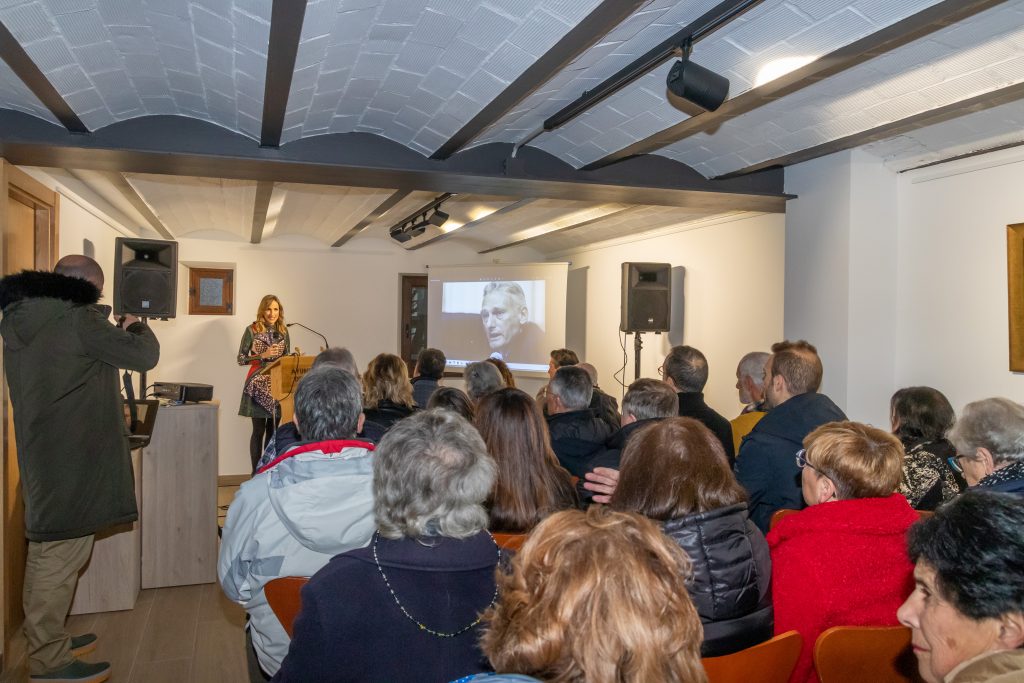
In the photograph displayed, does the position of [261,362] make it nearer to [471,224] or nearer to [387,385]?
[471,224]

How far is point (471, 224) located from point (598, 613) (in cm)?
661

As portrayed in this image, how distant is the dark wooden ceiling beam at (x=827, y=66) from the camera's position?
94.6 inches

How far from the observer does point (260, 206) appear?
612cm

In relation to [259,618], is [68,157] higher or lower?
higher

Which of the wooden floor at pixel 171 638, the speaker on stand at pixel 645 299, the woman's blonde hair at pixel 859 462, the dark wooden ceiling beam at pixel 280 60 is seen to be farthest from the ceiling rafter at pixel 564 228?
the woman's blonde hair at pixel 859 462

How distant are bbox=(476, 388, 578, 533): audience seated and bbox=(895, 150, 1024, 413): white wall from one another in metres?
2.49

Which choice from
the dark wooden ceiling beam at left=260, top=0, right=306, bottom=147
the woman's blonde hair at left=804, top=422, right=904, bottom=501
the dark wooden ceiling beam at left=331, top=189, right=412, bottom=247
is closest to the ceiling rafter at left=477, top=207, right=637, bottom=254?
the dark wooden ceiling beam at left=331, top=189, right=412, bottom=247

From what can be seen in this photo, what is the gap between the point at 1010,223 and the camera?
3.64 metres

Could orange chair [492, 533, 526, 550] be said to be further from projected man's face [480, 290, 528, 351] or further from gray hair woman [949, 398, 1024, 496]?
projected man's face [480, 290, 528, 351]

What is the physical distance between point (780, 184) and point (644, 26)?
228 centimetres

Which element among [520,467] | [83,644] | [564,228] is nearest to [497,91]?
[520,467]

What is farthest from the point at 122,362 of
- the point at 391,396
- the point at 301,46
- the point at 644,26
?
the point at 644,26

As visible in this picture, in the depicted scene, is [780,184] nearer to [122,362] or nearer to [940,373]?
[940,373]

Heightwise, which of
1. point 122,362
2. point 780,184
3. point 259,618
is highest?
point 780,184
